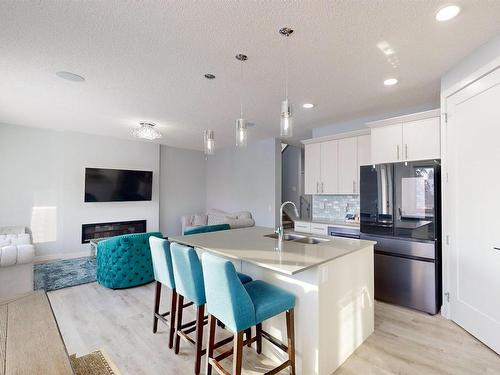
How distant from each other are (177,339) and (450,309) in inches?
115

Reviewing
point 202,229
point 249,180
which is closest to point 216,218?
point 249,180

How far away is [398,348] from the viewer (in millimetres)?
2311

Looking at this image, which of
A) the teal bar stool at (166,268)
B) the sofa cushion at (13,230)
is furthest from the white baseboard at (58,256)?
the teal bar stool at (166,268)

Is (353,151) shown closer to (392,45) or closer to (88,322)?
(392,45)

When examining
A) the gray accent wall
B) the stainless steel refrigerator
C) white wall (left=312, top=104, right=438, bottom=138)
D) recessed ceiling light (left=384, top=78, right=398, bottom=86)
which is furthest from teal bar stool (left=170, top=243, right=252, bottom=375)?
the gray accent wall

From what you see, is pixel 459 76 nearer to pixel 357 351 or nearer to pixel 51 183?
pixel 357 351

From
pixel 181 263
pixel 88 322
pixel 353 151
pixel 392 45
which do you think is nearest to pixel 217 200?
pixel 353 151

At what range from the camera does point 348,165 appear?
13.9 ft

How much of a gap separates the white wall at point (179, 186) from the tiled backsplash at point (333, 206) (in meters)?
4.10

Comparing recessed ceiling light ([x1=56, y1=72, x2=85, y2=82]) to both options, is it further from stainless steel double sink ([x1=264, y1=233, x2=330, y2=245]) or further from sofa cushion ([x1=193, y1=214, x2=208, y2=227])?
sofa cushion ([x1=193, y1=214, x2=208, y2=227])

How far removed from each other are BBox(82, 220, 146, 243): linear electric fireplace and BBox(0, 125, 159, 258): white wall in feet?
0.42

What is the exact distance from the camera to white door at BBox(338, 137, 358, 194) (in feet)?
13.6

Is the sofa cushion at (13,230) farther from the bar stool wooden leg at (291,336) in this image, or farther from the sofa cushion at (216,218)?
the bar stool wooden leg at (291,336)

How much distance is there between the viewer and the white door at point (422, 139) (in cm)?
311
